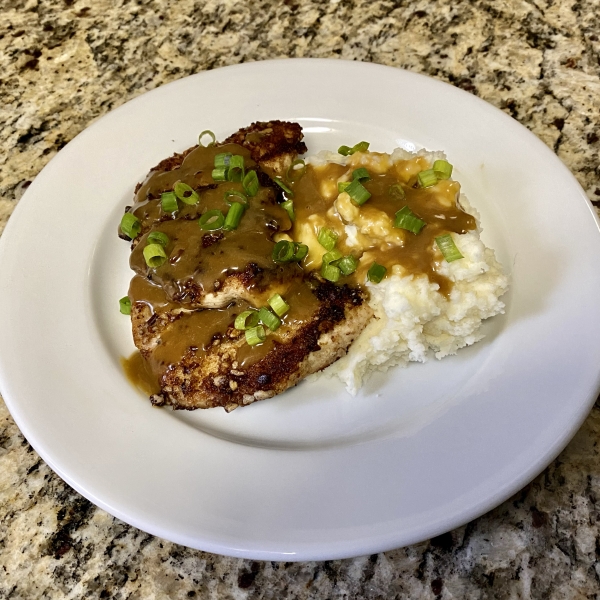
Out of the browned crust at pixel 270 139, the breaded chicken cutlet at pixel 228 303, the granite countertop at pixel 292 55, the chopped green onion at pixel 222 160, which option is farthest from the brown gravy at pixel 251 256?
the granite countertop at pixel 292 55

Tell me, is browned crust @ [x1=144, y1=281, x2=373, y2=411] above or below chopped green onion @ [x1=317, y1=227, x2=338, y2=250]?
below

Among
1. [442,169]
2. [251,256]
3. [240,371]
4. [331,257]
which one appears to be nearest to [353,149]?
[442,169]

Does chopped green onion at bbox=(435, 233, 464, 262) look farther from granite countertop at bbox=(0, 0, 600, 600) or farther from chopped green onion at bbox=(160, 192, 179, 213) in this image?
chopped green onion at bbox=(160, 192, 179, 213)

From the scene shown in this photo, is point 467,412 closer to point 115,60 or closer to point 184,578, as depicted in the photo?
point 184,578

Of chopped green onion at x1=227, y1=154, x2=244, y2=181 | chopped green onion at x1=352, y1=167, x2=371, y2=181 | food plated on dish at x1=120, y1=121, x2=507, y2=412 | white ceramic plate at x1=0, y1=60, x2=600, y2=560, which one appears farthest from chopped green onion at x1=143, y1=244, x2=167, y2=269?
chopped green onion at x1=352, y1=167, x2=371, y2=181

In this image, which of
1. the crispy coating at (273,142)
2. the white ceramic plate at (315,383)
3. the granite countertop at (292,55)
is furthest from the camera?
the crispy coating at (273,142)

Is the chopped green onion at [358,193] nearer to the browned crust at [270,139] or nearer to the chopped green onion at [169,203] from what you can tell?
the browned crust at [270,139]
